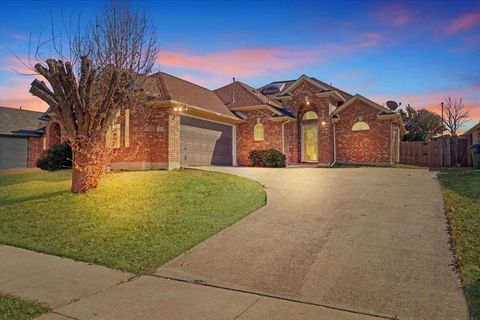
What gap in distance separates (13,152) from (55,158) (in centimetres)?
1016

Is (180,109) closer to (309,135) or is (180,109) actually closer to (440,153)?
(309,135)

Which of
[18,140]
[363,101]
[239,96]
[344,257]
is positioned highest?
[239,96]

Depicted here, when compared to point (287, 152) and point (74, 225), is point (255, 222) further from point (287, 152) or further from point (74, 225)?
point (287, 152)

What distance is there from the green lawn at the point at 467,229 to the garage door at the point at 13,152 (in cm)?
2742

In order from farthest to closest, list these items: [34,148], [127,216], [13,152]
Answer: [34,148]
[13,152]
[127,216]

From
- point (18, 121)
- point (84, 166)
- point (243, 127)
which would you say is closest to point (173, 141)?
point (84, 166)

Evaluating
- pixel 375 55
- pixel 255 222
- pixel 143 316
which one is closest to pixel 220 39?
pixel 375 55

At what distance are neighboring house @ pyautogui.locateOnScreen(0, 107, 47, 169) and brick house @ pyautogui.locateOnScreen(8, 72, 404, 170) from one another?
4.54 metres

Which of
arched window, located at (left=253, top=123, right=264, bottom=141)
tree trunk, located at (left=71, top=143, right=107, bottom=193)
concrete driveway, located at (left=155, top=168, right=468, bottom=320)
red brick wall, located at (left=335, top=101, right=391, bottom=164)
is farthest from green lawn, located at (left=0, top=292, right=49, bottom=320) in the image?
red brick wall, located at (left=335, top=101, right=391, bottom=164)

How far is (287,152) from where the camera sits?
76.3ft

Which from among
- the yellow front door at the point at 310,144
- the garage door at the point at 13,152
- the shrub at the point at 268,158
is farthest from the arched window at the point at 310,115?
the garage door at the point at 13,152

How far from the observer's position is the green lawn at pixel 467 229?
4.50 meters

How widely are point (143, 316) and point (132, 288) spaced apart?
3.39 feet

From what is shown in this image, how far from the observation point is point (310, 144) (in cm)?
2403
